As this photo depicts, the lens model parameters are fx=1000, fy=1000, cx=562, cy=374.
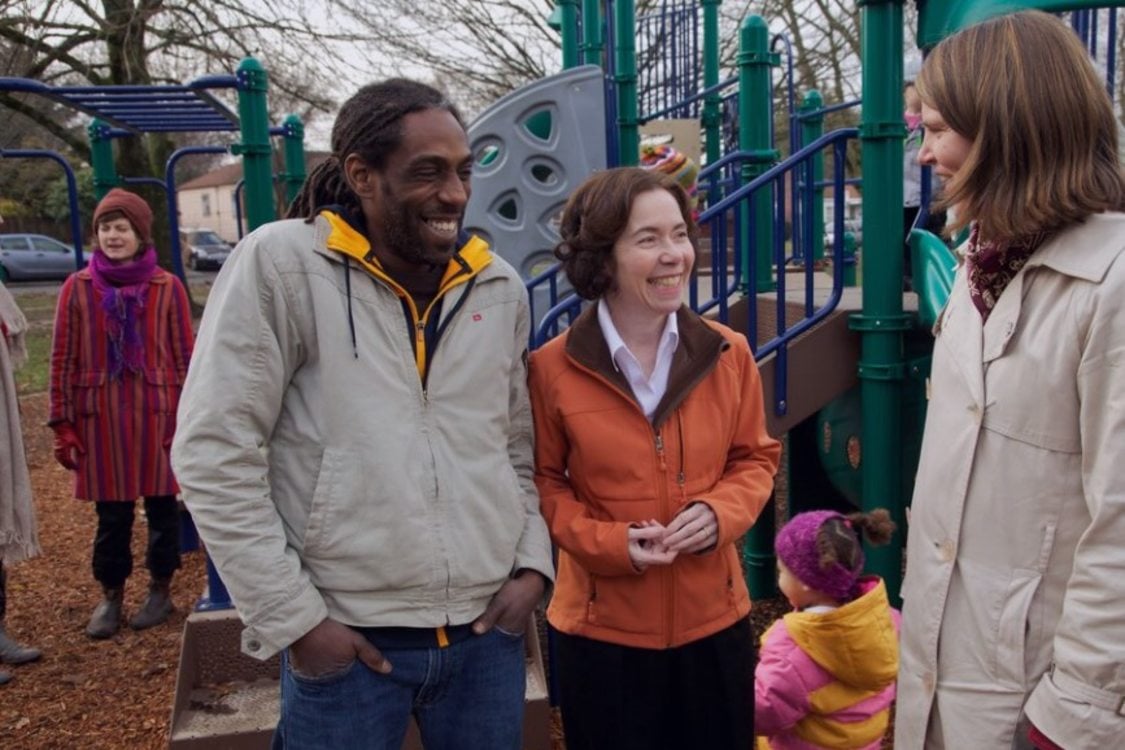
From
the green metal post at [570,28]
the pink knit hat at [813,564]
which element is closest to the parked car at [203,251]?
the green metal post at [570,28]

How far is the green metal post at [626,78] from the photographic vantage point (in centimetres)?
674

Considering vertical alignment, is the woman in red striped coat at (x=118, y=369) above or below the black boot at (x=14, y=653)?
above

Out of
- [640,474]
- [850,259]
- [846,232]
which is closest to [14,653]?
[640,474]

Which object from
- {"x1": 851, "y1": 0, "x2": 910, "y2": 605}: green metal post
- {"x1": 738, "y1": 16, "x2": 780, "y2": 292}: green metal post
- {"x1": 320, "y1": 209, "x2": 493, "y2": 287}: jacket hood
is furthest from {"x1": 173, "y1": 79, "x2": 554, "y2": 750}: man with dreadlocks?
{"x1": 738, "y1": 16, "x2": 780, "y2": 292}: green metal post

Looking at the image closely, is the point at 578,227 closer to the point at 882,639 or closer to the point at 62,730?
the point at 882,639

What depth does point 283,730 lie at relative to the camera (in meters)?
1.74

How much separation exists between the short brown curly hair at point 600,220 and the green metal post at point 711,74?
227 inches

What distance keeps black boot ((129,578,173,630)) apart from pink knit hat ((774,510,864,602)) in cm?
316

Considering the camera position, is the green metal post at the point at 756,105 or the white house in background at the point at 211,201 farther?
the white house in background at the point at 211,201

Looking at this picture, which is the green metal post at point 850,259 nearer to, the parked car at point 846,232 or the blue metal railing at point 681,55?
the parked car at point 846,232

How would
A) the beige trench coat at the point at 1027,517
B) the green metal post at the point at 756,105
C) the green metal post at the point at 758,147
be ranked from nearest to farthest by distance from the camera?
the beige trench coat at the point at 1027,517, the green metal post at the point at 758,147, the green metal post at the point at 756,105

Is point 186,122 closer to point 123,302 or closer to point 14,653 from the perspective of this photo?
point 123,302

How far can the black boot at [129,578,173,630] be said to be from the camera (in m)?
4.44

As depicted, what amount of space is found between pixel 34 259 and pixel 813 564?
3123 cm
